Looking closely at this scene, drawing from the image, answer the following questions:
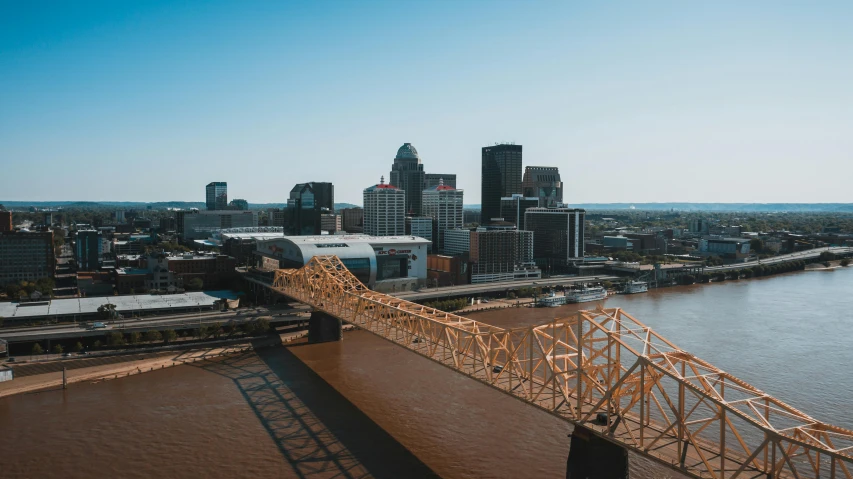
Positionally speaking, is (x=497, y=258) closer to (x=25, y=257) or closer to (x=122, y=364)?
(x=122, y=364)

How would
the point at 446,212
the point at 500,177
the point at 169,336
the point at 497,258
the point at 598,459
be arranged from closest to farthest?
the point at 598,459, the point at 169,336, the point at 497,258, the point at 446,212, the point at 500,177

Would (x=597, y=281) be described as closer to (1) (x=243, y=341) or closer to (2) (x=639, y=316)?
(2) (x=639, y=316)

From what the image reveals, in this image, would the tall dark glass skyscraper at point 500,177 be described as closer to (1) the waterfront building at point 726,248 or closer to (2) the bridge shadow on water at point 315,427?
(1) the waterfront building at point 726,248

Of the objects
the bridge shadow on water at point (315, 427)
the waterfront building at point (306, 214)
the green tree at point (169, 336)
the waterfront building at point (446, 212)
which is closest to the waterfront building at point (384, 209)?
the waterfront building at point (446, 212)

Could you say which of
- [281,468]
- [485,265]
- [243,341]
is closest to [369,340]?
[243,341]

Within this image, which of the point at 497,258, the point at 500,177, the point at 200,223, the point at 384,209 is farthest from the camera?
the point at 500,177

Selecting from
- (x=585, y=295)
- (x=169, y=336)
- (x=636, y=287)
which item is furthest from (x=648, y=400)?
(x=636, y=287)

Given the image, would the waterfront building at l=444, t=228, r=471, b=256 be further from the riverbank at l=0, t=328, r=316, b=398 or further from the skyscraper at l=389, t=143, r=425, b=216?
the skyscraper at l=389, t=143, r=425, b=216

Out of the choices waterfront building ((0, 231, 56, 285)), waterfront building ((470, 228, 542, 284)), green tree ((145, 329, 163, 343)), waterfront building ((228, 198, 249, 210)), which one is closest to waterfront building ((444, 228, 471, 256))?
waterfront building ((470, 228, 542, 284))
